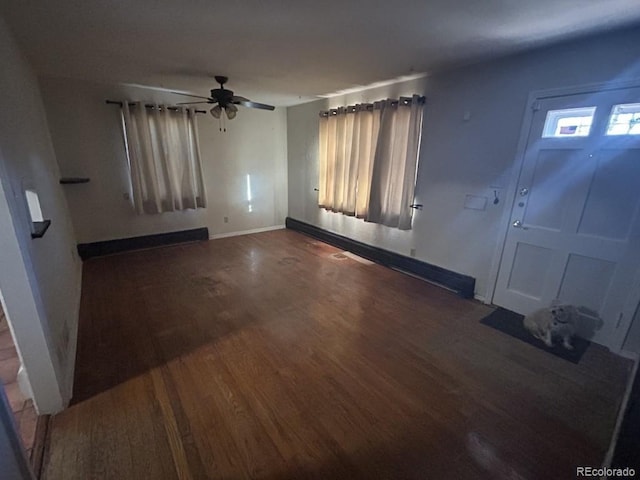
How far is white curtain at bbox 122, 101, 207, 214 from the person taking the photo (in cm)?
411

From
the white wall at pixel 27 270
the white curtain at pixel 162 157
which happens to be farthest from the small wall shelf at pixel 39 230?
the white curtain at pixel 162 157

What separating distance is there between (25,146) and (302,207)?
412 centimetres

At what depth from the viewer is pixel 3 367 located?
2.04 m

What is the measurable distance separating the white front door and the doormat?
147 mm

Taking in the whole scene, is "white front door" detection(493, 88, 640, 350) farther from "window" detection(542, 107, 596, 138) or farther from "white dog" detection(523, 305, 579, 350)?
"white dog" detection(523, 305, 579, 350)

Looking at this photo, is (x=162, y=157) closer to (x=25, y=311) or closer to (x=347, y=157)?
(x=347, y=157)

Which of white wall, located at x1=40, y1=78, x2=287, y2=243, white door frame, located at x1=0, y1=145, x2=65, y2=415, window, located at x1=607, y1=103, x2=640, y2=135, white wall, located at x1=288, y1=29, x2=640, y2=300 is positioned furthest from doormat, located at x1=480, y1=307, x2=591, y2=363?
white wall, located at x1=40, y1=78, x2=287, y2=243

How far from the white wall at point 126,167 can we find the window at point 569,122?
4.37 m

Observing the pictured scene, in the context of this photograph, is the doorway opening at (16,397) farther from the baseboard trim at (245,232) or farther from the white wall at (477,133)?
the white wall at (477,133)

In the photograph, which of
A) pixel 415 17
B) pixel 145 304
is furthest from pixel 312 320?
pixel 415 17

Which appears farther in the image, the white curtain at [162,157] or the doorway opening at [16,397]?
the white curtain at [162,157]

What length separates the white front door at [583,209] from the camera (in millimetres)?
2182

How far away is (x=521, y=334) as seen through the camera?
2604mm

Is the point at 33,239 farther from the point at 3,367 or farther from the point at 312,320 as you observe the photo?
the point at 312,320
